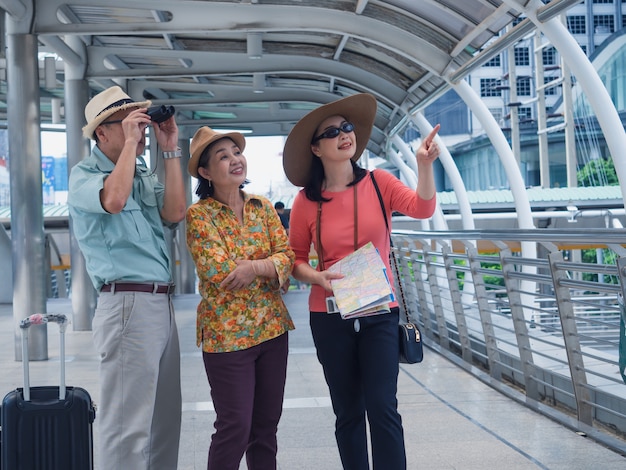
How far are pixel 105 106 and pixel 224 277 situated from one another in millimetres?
736

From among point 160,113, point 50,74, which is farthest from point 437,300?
point 160,113

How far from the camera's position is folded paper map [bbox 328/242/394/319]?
322cm

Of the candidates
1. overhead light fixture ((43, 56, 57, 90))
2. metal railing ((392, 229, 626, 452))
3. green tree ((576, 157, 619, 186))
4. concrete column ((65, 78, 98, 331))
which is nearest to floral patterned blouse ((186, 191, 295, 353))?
metal railing ((392, 229, 626, 452))

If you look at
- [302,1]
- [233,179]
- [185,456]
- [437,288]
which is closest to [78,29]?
[302,1]

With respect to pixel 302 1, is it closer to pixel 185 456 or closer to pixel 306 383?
pixel 306 383

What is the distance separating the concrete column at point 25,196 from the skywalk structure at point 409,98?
0.04 feet

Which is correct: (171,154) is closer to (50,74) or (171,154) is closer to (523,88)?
(50,74)

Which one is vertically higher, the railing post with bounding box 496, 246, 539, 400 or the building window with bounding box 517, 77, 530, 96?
the building window with bounding box 517, 77, 530, 96

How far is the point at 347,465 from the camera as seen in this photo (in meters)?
3.49

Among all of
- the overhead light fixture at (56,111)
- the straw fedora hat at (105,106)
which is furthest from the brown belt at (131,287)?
the overhead light fixture at (56,111)

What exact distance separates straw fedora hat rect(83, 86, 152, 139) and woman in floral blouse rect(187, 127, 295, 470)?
0.32m

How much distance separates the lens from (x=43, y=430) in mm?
2834

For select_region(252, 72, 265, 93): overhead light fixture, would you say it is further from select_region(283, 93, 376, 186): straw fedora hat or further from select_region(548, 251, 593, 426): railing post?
select_region(283, 93, 376, 186): straw fedora hat

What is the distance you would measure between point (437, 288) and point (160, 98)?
9.21 m
